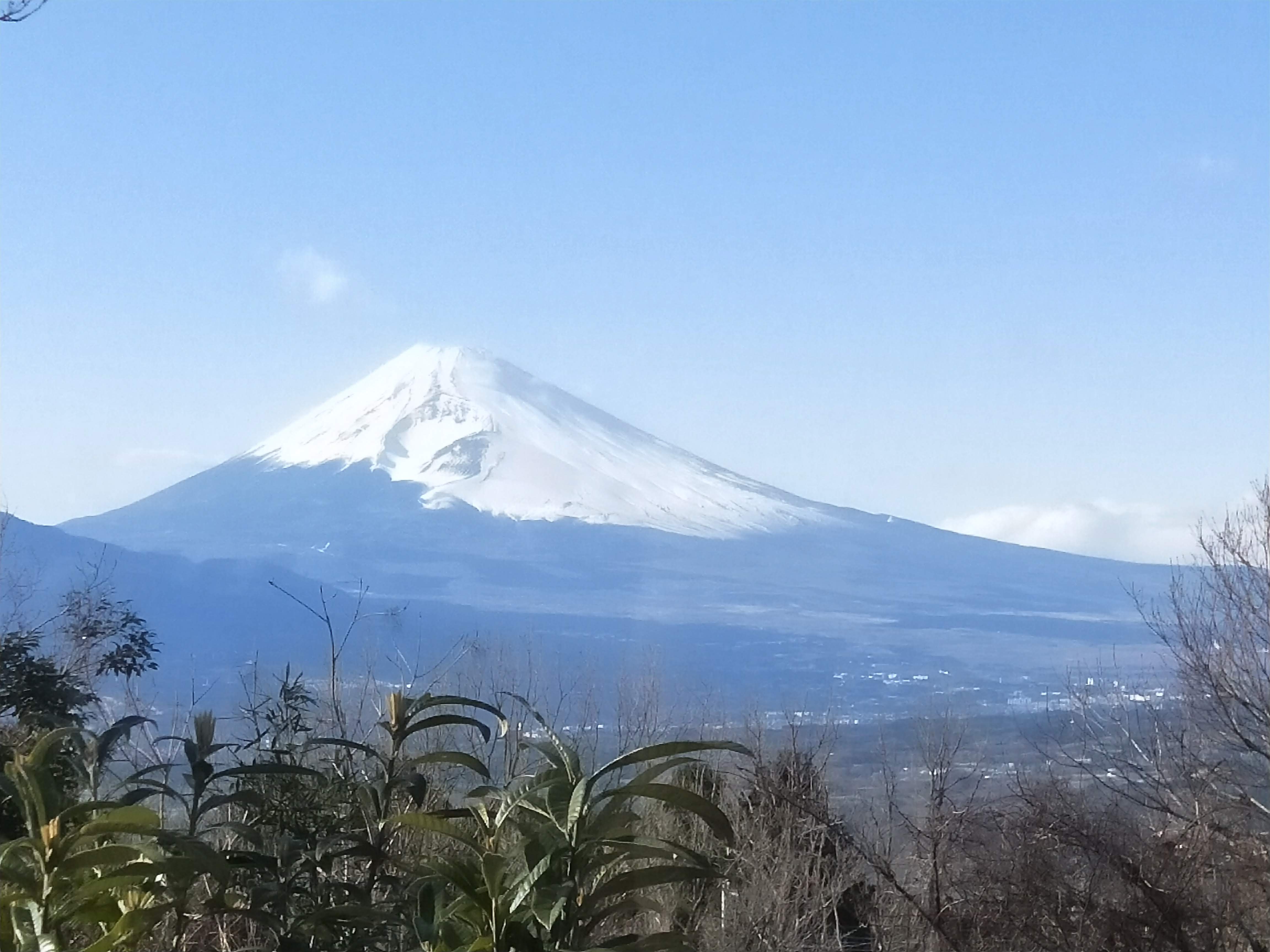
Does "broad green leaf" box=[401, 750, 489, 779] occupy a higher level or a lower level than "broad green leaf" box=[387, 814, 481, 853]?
higher

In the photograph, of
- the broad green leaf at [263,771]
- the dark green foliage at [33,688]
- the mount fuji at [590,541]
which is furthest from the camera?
the mount fuji at [590,541]

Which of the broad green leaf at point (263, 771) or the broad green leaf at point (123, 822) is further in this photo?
the broad green leaf at point (263, 771)

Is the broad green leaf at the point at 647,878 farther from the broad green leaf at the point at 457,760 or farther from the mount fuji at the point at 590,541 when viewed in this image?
the mount fuji at the point at 590,541

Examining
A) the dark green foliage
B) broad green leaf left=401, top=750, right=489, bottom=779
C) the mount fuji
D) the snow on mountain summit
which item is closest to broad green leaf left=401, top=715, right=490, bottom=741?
broad green leaf left=401, top=750, right=489, bottom=779

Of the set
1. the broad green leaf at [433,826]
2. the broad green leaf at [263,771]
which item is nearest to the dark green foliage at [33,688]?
the broad green leaf at [263,771]

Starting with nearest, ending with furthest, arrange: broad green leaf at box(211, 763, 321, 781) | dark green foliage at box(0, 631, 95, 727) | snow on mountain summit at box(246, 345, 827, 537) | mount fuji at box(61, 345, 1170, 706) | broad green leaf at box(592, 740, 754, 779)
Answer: broad green leaf at box(592, 740, 754, 779), broad green leaf at box(211, 763, 321, 781), dark green foliage at box(0, 631, 95, 727), mount fuji at box(61, 345, 1170, 706), snow on mountain summit at box(246, 345, 827, 537)

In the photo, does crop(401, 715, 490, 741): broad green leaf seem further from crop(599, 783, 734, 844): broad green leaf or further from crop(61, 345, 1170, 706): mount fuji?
crop(61, 345, 1170, 706): mount fuji
